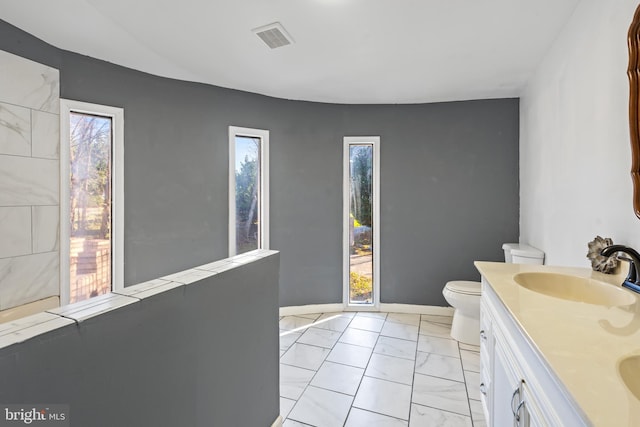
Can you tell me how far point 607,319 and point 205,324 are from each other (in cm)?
134

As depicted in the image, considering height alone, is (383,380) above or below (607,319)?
below

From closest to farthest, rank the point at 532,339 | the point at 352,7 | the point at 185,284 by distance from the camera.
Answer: the point at 532,339 → the point at 185,284 → the point at 352,7

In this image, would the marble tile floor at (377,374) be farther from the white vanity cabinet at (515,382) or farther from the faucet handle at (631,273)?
the faucet handle at (631,273)

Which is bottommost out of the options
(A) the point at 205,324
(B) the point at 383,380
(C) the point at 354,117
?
(B) the point at 383,380

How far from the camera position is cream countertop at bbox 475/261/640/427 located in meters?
0.58

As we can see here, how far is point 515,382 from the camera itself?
3.53 feet

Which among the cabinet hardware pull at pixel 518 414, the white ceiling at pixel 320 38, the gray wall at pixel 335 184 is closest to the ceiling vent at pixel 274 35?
the white ceiling at pixel 320 38

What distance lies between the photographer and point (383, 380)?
228cm

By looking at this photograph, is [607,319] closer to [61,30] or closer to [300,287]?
[300,287]

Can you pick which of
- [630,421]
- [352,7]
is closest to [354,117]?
[352,7]

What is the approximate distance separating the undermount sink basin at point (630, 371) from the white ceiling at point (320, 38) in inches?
71.7

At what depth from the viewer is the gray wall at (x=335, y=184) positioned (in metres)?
2.93

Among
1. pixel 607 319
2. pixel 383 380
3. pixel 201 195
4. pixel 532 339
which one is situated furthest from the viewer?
pixel 201 195

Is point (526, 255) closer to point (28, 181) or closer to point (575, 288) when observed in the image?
point (575, 288)
